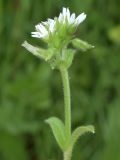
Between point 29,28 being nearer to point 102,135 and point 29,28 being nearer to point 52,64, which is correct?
point 102,135

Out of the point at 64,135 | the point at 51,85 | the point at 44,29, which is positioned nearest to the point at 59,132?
the point at 64,135

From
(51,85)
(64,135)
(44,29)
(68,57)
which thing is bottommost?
(64,135)

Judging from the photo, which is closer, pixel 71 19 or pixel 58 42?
pixel 58 42

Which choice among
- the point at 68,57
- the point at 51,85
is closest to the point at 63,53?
the point at 68,57

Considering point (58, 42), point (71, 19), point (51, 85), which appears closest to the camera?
point (58, 42)

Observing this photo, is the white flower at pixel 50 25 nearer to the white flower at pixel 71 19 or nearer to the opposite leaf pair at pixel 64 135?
the white flower at pixel 71 19

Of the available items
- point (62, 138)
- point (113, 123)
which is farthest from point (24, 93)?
point (62, 138)

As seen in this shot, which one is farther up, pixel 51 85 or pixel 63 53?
pixel 51 85

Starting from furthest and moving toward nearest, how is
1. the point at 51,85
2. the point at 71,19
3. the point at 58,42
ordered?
the point at 51,85, the point at 71,19, the point at 58,42

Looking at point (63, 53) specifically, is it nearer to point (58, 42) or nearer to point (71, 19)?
point (58, 42)
